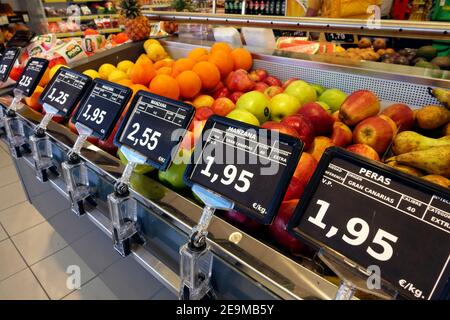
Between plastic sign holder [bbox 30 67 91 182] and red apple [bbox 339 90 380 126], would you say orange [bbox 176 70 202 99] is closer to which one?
plastic sign holder [bbox 30 67 91 182]

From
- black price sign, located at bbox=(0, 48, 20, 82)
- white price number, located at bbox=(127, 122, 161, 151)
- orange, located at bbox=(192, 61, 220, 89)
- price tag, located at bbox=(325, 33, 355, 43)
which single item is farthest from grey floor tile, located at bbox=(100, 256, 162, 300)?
price tag, located at bbox=(325, 33, 355, 43)

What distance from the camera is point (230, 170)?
26.4 inches

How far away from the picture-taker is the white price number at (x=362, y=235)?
1.66 feet

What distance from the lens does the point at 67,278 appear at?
1578mm

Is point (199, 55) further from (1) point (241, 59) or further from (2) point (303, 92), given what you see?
(2) point (303, 92)

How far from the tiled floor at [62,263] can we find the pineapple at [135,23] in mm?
1214

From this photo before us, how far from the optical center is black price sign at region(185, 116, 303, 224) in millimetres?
603

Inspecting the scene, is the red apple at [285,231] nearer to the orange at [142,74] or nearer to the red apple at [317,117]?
the red apple at [317,117]

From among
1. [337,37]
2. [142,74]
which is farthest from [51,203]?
[337,37]

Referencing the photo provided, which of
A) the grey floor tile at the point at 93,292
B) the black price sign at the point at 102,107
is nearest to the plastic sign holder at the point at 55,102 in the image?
the black price sign at the point at 102,107

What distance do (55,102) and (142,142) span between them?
599 mm

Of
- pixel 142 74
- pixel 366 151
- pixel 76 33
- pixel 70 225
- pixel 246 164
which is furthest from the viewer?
pixel 76 33

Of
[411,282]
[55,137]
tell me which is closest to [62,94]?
[55,137]

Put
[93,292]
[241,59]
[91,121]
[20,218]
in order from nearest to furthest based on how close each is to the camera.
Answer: [91,121] < [93,292] < [241,59] < [20,218]
